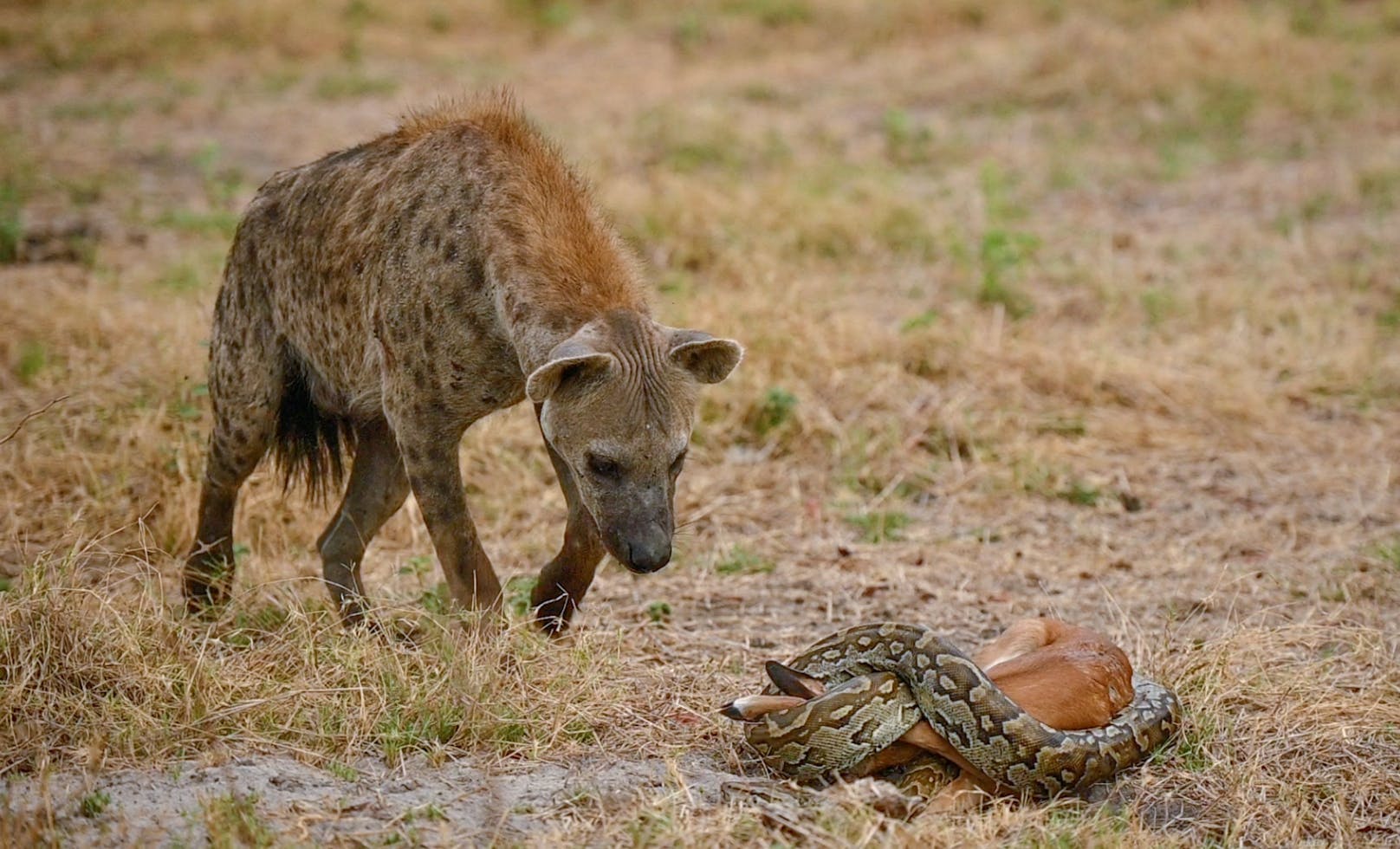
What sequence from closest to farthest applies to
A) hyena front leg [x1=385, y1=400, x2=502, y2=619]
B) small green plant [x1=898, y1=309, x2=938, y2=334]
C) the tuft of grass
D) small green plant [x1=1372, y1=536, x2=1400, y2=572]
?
hyena front leg [x1=385, y1=400, x2=502, y2=619], small green plant [x1=1372, y1=536, x2=1400, y2=572], small green plant [x1=898, y1=309, x2=938, y2=334], the tuft of grass

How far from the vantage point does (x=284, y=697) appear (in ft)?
14.4

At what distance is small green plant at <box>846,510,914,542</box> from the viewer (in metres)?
6.52

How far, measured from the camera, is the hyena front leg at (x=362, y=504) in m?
5.45

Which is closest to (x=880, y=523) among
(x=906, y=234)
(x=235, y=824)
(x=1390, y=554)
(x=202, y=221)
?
(x=1390, y=554)

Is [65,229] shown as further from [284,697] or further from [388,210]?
[284,697]

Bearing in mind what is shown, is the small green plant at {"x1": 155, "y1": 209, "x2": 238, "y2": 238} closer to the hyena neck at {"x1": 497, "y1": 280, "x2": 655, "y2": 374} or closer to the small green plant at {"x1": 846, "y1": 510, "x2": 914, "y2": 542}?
the small green plant at {"x1": 846, "y1": 510, "x2": 914, "y2": 542}

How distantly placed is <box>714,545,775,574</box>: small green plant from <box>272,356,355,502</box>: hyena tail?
1.43m

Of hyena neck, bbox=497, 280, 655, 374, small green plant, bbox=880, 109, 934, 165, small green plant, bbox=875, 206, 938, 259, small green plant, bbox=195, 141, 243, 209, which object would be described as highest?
hyena neck, bbox=497, 280, 655, 374

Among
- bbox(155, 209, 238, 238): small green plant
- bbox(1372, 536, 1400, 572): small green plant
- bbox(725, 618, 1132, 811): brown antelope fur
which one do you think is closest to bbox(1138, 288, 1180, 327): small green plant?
bbox(1372, 536, 1400, 572): small green plant

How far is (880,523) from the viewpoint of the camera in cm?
657

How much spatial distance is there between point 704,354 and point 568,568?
93 centimetres

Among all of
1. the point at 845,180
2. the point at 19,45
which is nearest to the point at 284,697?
the point at 845,180

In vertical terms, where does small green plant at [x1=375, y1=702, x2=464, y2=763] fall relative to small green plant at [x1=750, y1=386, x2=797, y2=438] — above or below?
above

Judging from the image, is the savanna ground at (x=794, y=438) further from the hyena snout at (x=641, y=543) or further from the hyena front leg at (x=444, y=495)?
the hyena snout at (x=641, y=543)
